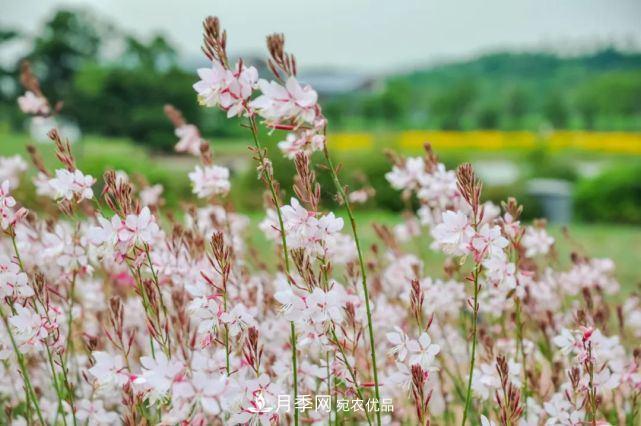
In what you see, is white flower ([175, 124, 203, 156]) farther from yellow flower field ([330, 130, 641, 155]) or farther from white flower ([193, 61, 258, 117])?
yellow flower field ([330, 130, 641, 155])

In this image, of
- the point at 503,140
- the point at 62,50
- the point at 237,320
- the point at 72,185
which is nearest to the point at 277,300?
the point at 237,320

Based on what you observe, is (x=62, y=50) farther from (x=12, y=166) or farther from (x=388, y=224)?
(x=12, y=166)

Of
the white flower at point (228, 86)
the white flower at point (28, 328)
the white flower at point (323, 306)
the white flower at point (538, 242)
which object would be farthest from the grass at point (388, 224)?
the white flower at point (28, 328)

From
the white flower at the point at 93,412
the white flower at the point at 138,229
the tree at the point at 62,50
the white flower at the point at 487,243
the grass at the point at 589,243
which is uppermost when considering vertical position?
the tree at the point at 62,50

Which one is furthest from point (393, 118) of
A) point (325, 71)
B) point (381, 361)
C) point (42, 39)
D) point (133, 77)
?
point (381, 361)

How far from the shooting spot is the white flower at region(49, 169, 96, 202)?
1.47 m

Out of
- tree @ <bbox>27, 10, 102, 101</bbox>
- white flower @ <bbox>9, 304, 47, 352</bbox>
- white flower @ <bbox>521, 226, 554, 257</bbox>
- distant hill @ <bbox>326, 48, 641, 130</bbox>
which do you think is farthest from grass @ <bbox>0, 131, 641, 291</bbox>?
distant hill @ <bbox>326, 48, 641, 130</bbox>

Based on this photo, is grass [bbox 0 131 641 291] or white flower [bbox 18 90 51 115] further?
grass [bbox 0 131 641 291]

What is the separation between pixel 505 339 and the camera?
2271 millimetres

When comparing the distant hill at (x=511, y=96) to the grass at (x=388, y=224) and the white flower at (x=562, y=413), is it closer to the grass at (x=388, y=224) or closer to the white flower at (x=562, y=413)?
the grass at (x=388, y=224)

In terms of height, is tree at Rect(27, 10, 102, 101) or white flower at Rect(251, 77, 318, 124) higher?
tree at Rect(27, 10, 102, 101)

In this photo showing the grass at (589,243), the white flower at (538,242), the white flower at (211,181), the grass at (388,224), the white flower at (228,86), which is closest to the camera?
the white flower at (228,86)

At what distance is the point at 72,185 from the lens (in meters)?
→ 1.48

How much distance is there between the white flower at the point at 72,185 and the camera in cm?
147
